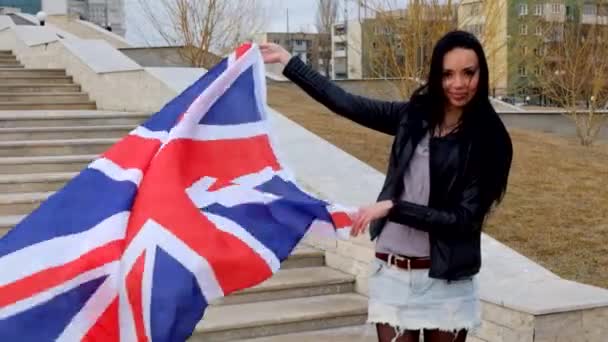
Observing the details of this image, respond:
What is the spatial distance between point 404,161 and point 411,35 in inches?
417

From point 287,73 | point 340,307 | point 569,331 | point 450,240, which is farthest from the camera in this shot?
point 340,307

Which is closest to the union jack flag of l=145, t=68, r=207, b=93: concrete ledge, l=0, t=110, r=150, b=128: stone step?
l=0, t=110, r=150, b=128: stone step

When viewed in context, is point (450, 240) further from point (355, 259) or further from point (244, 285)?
point (355, 259)

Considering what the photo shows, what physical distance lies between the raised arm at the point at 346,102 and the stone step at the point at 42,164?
18.3 feet

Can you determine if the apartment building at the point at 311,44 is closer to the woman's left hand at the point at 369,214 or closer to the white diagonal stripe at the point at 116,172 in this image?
the white diagonal stripe at the point at 116,172

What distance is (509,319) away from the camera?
4875mm

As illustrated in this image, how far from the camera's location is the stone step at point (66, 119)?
9.81 meters

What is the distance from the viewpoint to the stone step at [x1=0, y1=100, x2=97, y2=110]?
1141 centimetres

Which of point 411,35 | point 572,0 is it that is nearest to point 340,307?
point 411,35

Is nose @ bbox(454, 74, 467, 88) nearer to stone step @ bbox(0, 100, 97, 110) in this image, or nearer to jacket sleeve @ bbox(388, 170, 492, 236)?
jacket sleeve @ bbox(388, 170, 492, 236)

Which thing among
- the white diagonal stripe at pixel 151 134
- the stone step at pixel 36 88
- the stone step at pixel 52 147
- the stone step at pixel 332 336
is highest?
the white diagonal stripe at pixel 151 134

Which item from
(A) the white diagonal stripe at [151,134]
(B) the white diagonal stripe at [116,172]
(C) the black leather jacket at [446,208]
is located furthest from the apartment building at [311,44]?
(C) the black leather jacket at [446,208]

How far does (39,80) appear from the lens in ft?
41.9

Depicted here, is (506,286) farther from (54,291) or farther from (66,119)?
(66,119)
